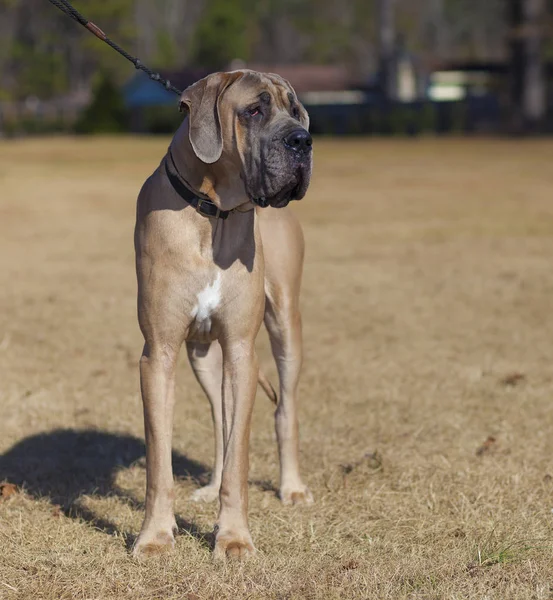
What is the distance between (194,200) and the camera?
15.2 ft

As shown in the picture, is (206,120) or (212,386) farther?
(212,386)

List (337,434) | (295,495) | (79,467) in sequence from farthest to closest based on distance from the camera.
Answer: (337,434) < (79,467) < (295,495)

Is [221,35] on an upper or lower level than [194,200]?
lower

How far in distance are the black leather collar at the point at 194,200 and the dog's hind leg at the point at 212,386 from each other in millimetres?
1107

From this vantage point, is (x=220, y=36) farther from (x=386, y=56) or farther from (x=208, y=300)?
(x=208, y=300)

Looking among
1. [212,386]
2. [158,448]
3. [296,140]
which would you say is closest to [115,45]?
[296,140]

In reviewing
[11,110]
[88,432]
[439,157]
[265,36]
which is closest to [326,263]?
[88,432]

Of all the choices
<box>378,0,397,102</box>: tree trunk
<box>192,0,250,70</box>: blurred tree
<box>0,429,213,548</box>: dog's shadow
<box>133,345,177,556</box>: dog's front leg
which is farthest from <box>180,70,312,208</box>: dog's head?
<box>192,0,250,70</box>: blurred tree

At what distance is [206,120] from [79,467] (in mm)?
2475

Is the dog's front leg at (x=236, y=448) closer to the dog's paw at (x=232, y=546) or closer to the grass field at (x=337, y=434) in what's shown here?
the dog's paw at (x=232, y=546)

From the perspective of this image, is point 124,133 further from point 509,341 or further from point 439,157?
point 509,341

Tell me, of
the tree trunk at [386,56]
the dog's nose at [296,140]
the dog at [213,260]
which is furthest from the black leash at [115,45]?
the tree trunk at [386,56]

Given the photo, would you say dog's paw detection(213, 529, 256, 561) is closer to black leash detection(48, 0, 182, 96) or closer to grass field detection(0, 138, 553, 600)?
grass field detection(0, 138, 553, 600)

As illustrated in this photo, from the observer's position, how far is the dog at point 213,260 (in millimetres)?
4445
